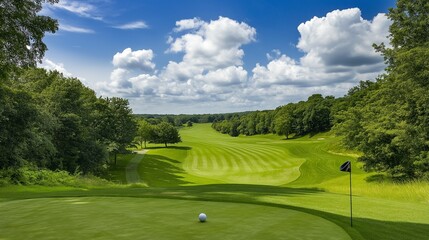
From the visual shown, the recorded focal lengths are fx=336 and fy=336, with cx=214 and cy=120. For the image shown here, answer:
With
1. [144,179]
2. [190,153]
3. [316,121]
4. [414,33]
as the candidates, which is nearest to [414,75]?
[414,33]

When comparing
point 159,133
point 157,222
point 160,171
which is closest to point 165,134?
point 159,133

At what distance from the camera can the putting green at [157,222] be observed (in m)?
6.93

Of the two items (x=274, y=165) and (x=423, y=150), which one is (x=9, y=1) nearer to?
(x=423, y=150)

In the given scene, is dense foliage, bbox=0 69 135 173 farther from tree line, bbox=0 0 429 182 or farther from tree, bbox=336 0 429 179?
tree, bbox=336 0 429 179

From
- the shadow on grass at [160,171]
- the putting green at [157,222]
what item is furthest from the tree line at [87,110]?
the shadow on grass at [160,171]

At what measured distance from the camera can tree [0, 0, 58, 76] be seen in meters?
12.4

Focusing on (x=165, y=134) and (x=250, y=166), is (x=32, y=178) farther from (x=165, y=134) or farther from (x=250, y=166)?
(x=165, y=134)

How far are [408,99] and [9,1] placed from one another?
2867 cm

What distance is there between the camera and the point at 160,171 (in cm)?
5391

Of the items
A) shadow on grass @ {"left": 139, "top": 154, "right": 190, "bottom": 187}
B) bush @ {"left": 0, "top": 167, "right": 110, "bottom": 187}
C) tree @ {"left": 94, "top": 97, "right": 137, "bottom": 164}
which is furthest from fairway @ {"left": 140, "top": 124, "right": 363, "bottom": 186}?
bush @ {"left": 0, "top": 167, "right": 110, "bottom": 187}

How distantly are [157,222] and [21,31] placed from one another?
9781mm

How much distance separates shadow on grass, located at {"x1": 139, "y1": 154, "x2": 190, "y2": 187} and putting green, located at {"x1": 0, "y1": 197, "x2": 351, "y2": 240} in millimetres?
31852

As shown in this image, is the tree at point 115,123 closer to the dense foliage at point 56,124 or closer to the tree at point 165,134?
the dense foliage at point 56,124

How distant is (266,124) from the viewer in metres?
131
